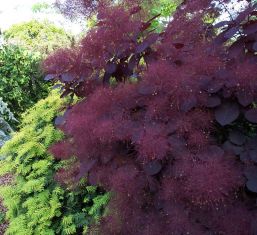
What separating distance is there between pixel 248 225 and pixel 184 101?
1.49 feet

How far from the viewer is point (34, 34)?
6.99 m

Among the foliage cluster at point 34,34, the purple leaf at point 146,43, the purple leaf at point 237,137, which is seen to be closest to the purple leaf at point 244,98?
the purple leaf at point 237,137

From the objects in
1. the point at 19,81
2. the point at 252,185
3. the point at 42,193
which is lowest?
the point at 19,81

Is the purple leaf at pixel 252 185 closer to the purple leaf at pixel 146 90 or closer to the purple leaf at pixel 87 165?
the purple leaf at pixel 146 90

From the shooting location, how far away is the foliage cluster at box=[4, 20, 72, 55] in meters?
6.21

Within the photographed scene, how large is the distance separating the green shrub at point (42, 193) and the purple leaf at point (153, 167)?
857 millimetres

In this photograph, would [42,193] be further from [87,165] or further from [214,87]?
[214,87]

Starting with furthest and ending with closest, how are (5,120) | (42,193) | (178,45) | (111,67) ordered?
(5,120) < (42,193) < (111,67) < (178,45)

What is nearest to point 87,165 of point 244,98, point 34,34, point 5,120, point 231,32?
point 244,98

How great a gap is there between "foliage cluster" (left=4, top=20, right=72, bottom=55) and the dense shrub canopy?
4316 mm

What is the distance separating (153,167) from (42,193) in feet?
4.19

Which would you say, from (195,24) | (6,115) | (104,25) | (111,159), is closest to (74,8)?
(104,25)

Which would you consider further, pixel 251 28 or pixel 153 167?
pixel 251 28

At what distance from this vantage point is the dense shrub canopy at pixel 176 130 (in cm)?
138
